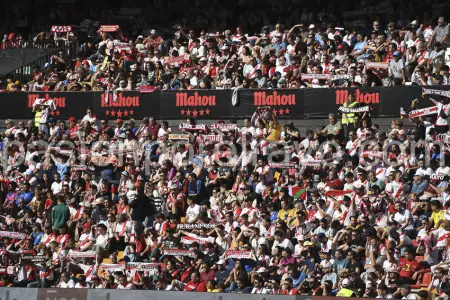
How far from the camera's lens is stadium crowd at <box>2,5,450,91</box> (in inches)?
1073

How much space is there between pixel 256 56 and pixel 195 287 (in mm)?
8927

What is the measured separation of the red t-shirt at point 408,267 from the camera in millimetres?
21125

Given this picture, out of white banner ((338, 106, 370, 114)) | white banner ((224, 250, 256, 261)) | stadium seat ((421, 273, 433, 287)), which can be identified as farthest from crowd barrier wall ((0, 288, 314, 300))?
white banner ((338, 106, 370, 114))

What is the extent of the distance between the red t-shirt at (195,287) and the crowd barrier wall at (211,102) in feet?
22.0

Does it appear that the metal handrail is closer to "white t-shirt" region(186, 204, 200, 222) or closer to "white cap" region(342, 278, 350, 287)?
"white t-shirt" region(186, 204, 200, 222)

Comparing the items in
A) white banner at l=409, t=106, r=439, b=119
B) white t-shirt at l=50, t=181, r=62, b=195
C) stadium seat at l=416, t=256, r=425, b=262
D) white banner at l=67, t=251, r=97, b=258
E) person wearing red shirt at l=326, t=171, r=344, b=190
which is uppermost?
white banner at l=409, t=106, r=439, b=119

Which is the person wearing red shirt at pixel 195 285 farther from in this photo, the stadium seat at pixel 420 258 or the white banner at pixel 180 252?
the stadium seat at pixel 420 258

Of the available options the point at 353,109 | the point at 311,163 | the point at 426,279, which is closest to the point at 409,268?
the point at 426,279

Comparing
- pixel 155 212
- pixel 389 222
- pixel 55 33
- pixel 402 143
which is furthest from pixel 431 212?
pixel 55 33

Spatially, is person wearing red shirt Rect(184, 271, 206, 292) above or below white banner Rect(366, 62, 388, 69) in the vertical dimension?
below

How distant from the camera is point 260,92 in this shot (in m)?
28.2

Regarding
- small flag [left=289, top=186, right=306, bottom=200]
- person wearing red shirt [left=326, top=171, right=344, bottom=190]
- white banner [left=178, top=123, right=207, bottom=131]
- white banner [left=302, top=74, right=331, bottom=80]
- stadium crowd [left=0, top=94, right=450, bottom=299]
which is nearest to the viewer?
stadium crowd [left=0, top=94, right=450, bottom=299]

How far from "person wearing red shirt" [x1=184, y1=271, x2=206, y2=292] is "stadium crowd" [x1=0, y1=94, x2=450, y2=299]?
3cm

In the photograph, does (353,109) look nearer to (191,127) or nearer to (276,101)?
(276,101)
